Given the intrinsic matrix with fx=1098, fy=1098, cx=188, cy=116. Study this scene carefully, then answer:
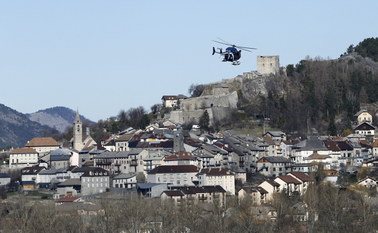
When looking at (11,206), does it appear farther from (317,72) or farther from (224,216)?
(317,72)

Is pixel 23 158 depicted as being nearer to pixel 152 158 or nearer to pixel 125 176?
pixel 152 158

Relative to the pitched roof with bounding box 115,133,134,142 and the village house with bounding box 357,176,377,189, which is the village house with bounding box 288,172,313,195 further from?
the pitched roof with bounding box 115,133,134,142

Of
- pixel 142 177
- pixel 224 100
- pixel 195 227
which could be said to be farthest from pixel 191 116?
pixel 195 227

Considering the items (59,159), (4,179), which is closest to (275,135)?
(59,159)

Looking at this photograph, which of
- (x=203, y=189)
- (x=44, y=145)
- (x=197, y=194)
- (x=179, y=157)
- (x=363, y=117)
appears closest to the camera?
(x=197, y=194)

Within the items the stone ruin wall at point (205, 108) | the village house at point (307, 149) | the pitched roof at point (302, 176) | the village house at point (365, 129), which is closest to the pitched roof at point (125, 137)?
the stone ruin wall at point (205, 108)

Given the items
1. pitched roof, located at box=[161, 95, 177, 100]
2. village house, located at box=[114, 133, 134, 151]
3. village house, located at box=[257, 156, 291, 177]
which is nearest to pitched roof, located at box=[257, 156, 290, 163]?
village house, located at box=[257, 156, 291, 177]
